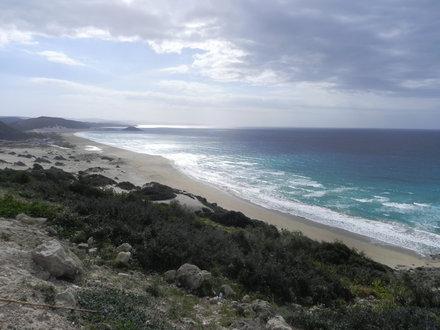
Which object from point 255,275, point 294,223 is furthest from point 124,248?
point 294,223

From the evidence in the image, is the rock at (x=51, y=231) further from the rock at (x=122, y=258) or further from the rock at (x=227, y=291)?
the rock at (x=227, y=291)

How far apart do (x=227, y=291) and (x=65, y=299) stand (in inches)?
160

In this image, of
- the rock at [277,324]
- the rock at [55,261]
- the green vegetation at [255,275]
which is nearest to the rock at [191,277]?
the green vegetation at [255,275]

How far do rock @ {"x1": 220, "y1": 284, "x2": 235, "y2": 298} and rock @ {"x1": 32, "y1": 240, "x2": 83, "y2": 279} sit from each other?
337 cm

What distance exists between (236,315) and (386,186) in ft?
143

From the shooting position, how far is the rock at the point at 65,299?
22.6 feet

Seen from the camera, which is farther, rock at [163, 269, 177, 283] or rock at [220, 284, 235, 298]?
rock at [163, 269, 177, 283]

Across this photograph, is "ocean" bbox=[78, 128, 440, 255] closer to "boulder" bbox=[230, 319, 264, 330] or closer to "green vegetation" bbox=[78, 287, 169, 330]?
"boulder" bbox=[230, 319, 264, 330]

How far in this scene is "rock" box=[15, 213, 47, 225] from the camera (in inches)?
474

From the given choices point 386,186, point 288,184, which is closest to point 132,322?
point 288,184

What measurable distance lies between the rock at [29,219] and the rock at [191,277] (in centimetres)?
484

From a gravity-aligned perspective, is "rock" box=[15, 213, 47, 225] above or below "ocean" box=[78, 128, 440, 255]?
above

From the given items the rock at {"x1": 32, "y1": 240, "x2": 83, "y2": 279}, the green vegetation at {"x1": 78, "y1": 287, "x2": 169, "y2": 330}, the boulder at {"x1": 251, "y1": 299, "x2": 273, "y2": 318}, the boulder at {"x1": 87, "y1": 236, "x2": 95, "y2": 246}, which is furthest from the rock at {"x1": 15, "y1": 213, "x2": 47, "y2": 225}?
the boulder at {"x1": 251, "y1": 299, "x2": 273, "y2": 318}

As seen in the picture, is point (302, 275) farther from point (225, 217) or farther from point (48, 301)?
point (225, 217)
